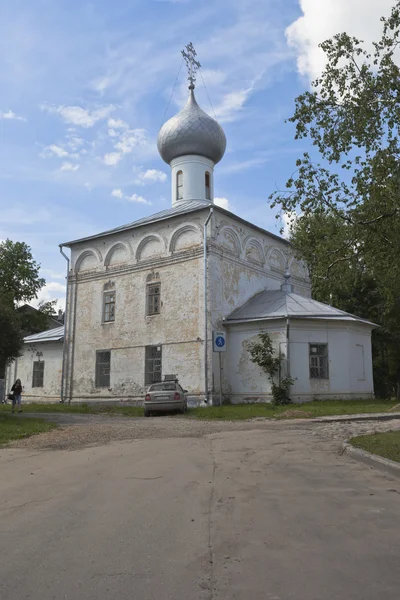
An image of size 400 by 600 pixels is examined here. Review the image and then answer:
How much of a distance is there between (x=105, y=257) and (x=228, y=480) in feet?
75.9

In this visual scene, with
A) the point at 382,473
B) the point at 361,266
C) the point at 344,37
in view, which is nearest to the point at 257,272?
the point at 361,266

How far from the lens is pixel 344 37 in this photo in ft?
36.8

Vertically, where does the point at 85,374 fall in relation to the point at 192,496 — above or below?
above

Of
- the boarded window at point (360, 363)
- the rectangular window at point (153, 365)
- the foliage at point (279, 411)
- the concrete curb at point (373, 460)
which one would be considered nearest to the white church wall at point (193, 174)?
the rectangular window at point (153, 365)

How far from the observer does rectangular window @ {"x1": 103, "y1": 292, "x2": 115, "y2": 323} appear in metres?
27.8

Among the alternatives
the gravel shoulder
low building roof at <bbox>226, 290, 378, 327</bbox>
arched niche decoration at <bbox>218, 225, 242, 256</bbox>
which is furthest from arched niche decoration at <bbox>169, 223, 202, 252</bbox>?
the gravel shoulder

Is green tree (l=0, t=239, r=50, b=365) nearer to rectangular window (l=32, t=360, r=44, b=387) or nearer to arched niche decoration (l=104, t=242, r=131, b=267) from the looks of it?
rectangular window (l=32, t=360, r=44, b=387)

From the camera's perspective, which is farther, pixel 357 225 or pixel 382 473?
pixel 357 225

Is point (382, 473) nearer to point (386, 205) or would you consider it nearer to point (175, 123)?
point (386, 205)

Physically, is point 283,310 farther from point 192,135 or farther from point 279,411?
point 192,135

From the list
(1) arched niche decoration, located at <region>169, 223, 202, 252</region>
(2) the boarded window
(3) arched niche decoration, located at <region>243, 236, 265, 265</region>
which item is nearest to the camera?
(2) the boarded window

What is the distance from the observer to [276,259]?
29125 mm

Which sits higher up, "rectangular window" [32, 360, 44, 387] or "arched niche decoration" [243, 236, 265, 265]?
"arched niche decoration" [243, 236, 265, 265]

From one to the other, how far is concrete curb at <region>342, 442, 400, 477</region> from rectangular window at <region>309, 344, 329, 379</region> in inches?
552
